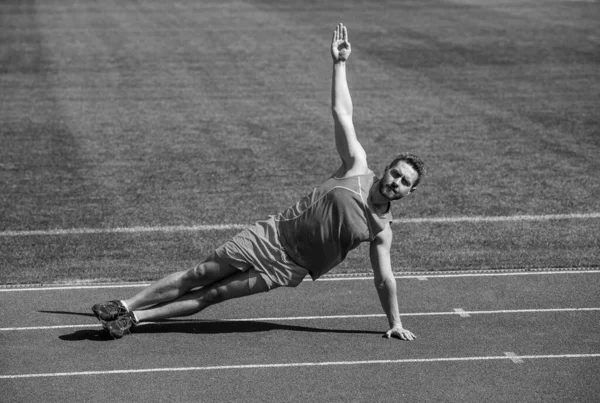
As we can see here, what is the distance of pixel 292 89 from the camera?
2036 centimetres


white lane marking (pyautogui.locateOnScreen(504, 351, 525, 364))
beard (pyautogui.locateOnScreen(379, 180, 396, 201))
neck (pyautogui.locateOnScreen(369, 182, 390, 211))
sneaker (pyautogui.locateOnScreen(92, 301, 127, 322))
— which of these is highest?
beard (pyautogui.locateOnScreen(379, 180, 396, 201))

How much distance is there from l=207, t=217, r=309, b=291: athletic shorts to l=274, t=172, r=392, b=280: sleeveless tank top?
6 centimetres

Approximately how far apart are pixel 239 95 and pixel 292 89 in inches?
49.2

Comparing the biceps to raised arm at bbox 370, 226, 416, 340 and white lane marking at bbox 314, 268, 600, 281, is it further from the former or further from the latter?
white lane marking at bbox 314, 268, 600, 281

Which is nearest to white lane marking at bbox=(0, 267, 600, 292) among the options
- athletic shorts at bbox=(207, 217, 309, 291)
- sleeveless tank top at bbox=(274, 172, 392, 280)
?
athletic shorts at bbox=(207, 217, 309, 291)

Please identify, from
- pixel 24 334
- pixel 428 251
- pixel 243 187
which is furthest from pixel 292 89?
pixel 24 334

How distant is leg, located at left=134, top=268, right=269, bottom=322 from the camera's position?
299 inches

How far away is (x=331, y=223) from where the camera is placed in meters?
7.26

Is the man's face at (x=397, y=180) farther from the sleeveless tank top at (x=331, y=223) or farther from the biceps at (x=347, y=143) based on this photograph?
the biceps at (x=347, y=143)

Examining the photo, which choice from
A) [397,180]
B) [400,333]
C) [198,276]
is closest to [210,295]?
[198,276]

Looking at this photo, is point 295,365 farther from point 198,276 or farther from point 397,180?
point 397,180

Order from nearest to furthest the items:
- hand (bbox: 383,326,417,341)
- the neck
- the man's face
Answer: the man's face < the neck < hand (bbox: 383,326,417,341)

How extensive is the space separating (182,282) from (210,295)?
25cm

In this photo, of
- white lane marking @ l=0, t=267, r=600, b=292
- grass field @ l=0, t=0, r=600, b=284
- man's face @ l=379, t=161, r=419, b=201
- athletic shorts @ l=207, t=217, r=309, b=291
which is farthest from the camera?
grass field @ l=0, t=0, r=600, b=284
